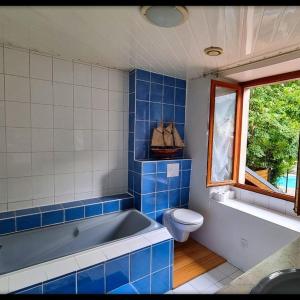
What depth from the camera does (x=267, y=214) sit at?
2.09 m

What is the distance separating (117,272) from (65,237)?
2.29ft

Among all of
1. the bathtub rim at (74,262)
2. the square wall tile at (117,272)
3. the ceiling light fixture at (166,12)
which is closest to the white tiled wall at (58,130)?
the bathtub rim at (74,262)

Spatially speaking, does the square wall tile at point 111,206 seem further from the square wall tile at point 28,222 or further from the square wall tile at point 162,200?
the square wall tile at point 28,222

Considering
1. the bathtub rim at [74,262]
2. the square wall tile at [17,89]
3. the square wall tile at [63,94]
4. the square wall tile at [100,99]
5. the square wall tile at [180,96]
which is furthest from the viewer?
the square wall tile at [180,96]

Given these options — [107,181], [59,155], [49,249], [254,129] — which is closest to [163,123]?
[107,181]

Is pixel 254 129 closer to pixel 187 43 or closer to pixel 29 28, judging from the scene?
pixel 187 43

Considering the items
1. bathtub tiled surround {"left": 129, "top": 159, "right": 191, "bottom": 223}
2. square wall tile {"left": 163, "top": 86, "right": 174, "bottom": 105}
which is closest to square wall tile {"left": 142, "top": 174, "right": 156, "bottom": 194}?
bathtub tiled surround {"left": 129, "top": 159, "right": 191, "bottom": 223}

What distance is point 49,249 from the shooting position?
6.23 ft

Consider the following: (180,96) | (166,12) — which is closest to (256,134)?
(180,96)

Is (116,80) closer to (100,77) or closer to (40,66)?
(100,77)

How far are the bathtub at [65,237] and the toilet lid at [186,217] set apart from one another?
14.5 inches

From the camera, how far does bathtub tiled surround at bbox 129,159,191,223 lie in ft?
7.68

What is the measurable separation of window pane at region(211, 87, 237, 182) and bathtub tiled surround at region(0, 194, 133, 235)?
1.14m

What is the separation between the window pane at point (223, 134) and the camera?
8.39 ft
